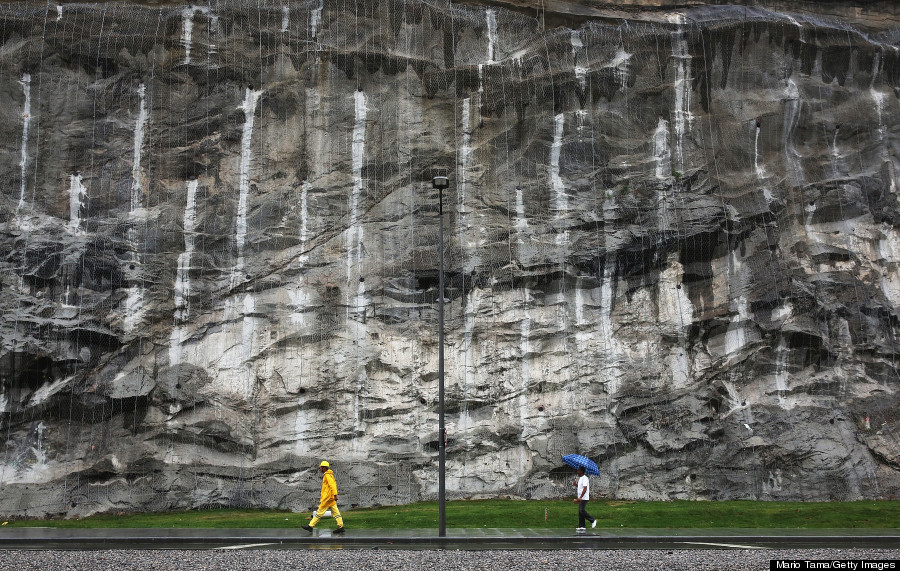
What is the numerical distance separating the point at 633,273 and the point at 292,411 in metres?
12.5

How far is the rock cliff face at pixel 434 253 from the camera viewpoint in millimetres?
24641

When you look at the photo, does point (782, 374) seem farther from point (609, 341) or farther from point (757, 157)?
point (757, 157)

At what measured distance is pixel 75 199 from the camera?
26.3m

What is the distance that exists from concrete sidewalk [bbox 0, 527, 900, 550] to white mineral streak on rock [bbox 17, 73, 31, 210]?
1408cm

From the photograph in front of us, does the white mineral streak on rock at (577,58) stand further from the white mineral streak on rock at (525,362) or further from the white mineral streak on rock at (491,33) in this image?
the white mineral streak on rock at (525,362)

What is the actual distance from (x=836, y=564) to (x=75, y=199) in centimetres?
2478

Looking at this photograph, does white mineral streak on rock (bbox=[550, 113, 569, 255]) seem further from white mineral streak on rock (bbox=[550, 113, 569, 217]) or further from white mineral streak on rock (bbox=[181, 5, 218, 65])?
white mineral streak on rock (bbox=[181, 5, 218, 65])

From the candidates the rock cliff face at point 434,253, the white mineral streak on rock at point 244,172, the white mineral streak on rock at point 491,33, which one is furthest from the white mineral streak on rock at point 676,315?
the white mineral streak on rock at point 244,172

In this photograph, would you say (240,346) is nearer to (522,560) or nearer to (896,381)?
(522,560)

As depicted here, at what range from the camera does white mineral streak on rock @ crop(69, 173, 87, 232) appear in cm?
2606

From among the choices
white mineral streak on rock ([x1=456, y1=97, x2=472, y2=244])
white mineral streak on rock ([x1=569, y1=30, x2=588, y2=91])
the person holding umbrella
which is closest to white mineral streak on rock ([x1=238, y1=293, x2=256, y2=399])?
white mineral streak on rock ([x1=456, y1=97, x2=472, y2=244])

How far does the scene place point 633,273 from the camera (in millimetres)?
27062

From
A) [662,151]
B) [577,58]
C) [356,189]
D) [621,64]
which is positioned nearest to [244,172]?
[356,189]

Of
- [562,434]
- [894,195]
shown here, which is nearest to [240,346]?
[562,434]
